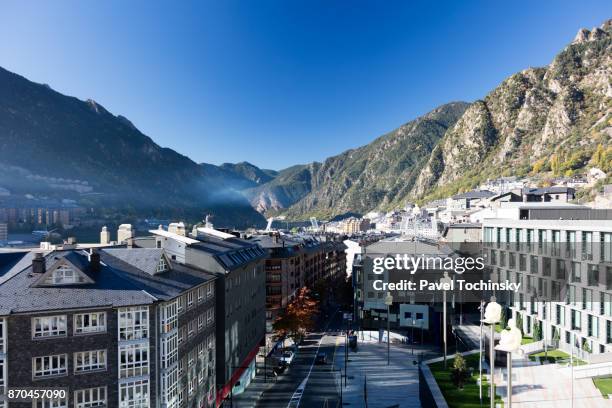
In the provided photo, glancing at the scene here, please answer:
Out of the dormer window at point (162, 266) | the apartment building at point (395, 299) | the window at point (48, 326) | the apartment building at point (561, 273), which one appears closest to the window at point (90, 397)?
the window at point (48, 326)

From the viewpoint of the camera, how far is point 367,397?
48.4 m

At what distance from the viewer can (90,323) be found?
29.6m

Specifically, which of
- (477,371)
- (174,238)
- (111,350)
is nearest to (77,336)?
(111,350)

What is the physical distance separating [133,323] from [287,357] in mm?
37089

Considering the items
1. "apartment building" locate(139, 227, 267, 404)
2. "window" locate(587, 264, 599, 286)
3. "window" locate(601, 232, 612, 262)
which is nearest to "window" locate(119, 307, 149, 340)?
"apartment building" locate(139, 227, 267, 404)

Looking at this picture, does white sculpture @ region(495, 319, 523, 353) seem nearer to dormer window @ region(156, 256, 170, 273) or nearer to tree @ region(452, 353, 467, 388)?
dormer window @ region(156, 256, 170, 273)

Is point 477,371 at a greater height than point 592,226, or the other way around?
point 592,226

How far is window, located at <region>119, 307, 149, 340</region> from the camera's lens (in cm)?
3051

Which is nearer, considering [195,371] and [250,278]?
[195,371]

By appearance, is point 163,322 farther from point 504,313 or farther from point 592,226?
point 504,313

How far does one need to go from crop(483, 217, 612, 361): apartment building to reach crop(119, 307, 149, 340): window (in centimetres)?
4225

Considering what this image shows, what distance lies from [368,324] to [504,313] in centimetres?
2360

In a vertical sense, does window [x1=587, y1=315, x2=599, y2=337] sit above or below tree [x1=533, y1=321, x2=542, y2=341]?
above

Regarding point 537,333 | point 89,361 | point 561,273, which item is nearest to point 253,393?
point 89,361
